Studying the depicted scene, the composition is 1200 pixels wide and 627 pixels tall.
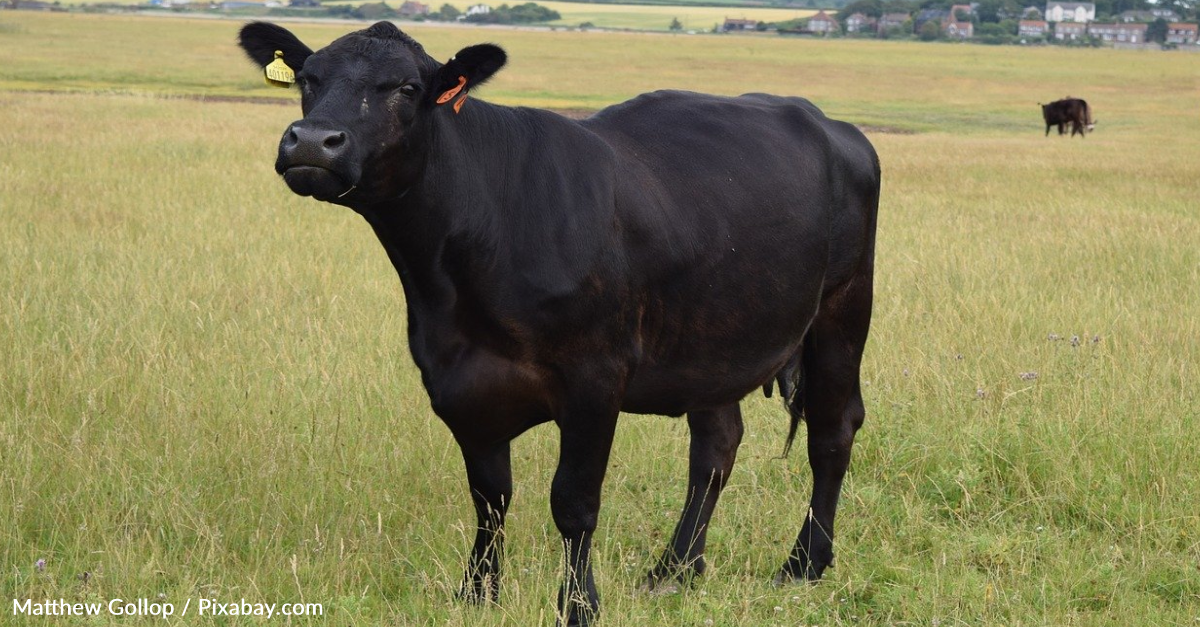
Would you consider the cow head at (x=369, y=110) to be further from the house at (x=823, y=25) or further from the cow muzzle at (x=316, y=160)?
the house at (x=823, y=25)

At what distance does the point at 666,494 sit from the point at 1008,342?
2.99m

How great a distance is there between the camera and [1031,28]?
520 ft

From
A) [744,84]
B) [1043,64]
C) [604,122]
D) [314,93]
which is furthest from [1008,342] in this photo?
[1043,64]

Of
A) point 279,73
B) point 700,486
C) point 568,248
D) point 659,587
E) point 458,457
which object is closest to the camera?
point 568,248

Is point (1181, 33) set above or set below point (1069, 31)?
above

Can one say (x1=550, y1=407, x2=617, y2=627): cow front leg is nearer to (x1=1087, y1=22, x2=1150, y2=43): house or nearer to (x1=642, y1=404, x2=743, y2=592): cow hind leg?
(x1=642, y1=404, x2=743, y2=592): cow hind leg

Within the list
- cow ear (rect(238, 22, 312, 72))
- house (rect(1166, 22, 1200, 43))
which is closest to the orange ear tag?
cow ear (rect(238, 22, 312, 72))

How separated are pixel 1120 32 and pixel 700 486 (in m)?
171

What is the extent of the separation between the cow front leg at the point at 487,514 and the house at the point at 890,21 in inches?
5880

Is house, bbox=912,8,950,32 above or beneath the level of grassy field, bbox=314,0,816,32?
above

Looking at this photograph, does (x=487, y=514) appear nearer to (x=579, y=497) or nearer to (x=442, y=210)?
(x=579, y=497)

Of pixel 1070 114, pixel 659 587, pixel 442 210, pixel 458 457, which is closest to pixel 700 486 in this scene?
pixel 659 587

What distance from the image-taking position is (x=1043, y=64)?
8319 centimetres

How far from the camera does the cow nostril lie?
3.68 m
